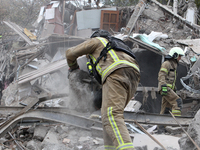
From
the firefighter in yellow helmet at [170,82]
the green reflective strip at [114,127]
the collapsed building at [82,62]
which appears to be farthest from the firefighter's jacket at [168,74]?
the green reflective strip at [114,127]

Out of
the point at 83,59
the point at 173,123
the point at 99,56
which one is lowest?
the point at 173,123

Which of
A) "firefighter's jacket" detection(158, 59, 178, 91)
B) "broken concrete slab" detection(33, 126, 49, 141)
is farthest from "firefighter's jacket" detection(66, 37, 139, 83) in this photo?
"firefighter's jacket" detection(158, 59, 178, 91)

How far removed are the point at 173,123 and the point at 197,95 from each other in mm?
2952

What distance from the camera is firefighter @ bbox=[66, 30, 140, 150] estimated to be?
204cm

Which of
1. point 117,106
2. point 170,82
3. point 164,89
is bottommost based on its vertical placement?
point 164,89

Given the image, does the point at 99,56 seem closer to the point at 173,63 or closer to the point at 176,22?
the point at 173,63

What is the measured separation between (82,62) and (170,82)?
225 cm

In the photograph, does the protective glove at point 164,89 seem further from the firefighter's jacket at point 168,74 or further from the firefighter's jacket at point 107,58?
the firefighter's jacket at point 107,58

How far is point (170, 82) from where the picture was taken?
5.03 metres

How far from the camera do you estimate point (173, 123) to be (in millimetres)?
3875

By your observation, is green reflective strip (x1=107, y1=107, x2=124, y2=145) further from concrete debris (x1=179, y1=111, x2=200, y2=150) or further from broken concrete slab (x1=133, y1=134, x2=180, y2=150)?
broken concrete slab (x1=133, y1=134, x2=180, y2=150)

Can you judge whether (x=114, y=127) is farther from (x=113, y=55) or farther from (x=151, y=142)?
(x=151, y=142)

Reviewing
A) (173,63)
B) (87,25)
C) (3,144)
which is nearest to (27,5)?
(87,25)

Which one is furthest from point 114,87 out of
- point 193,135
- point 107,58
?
point 193,135
